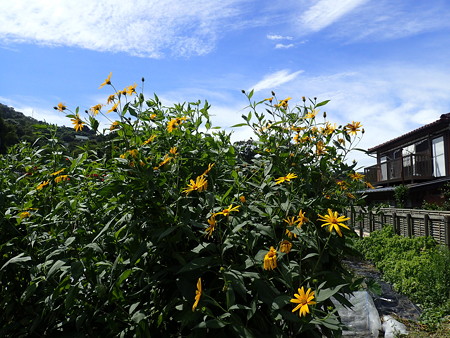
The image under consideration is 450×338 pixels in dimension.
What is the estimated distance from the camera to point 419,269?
17.8ft

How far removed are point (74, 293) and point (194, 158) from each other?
69 cm

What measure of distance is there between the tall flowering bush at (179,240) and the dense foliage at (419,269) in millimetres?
3299

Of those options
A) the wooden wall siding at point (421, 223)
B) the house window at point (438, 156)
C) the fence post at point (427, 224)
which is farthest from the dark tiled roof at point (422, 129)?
the fence post at point (427, 224)

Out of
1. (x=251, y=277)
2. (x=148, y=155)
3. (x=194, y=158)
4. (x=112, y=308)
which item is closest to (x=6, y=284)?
(x=112, y=308)

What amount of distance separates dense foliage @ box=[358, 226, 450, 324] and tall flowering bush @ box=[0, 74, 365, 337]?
3.30m

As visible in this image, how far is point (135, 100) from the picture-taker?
196 centimetres

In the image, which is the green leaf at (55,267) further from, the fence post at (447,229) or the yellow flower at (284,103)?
the fence post at (447,229)

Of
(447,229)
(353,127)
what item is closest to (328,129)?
(353,127)

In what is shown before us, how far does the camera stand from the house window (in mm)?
15336

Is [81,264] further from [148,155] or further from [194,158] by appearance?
[194,158]

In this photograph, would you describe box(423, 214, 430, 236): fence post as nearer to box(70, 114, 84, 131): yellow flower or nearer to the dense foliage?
the dense foliage

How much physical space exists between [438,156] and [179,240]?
54.6ft

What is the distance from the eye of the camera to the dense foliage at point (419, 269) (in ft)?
15.2

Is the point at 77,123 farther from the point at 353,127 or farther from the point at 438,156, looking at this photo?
the point at 438,156
